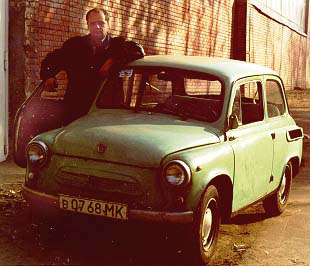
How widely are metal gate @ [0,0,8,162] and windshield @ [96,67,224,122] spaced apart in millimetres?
2717

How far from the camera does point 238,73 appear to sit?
5680 mm

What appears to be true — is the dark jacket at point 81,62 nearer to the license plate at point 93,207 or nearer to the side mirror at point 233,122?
the side mirror at point 233,122

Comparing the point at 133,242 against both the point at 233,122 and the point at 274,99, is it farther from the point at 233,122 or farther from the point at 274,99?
the point at 274,99

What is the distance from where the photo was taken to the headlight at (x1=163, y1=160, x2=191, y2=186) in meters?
4.31

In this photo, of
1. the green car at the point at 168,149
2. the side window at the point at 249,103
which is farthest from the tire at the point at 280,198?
the side window at the point at 249,103

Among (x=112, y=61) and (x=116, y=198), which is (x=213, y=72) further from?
(x=116, y=198)

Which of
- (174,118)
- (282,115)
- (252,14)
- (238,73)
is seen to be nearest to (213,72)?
(238,73)

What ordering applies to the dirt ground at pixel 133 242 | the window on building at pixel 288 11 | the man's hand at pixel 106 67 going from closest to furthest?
1. the dirt ground at pixel 133 242
2. the man's hand at pixel 106 67
3. the window on building at pixel 288 11

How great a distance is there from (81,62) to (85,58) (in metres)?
0.06

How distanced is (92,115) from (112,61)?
65 centimetres

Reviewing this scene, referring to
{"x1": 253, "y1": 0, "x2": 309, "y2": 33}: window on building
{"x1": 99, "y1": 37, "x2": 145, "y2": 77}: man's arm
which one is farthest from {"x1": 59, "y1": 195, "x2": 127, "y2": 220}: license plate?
{"x1": 253, "y1": 0, "x2": 309, "y2": 33}: window on building

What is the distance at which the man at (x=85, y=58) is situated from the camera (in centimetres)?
598

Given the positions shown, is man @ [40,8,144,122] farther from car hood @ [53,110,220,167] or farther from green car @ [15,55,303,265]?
car hood @ [53,110,220,167]

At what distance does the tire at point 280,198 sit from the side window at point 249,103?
0.90 meters
